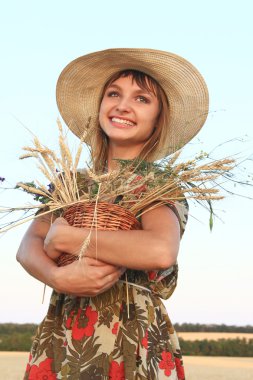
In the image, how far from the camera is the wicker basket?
3.34 m

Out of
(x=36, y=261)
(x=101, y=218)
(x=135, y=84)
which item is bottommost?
(x=36, y=261)

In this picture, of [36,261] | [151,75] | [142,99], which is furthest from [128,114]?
[36,261]

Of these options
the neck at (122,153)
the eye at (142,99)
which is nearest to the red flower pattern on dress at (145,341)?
the neck at (122,153)

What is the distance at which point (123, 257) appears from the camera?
10.7ft

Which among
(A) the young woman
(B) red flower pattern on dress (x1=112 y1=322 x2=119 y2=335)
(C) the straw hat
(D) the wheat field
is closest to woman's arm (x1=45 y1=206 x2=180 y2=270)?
(A) the young woman

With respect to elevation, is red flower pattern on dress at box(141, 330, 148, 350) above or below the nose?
below

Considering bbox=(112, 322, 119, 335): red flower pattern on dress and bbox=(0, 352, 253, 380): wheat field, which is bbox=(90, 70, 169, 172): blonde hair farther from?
bbox=(0, 352, 253, 380): wheat field

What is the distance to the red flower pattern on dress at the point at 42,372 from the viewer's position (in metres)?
3.60

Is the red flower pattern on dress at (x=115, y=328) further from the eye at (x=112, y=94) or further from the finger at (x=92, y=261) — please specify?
the eye at (x=112, y=94)

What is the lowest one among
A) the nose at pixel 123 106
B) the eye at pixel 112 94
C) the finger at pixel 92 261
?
the finger at pixel 92 261

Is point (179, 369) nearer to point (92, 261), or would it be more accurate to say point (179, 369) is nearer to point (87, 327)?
point (87, 327)

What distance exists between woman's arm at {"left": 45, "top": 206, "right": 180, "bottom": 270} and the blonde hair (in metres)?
0.89

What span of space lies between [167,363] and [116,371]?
0.33 metres

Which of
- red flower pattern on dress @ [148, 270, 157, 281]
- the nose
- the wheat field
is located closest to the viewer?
red flower pattern on dress @ [148, 270, 157, 281]
